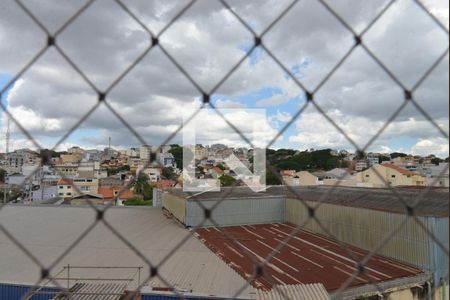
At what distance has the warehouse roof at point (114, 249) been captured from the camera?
4598 mm

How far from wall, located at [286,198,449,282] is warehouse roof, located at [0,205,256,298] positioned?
8.12ft

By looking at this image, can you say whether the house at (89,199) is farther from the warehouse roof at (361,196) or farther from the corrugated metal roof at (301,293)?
the corrugated metal roof at (301,293)

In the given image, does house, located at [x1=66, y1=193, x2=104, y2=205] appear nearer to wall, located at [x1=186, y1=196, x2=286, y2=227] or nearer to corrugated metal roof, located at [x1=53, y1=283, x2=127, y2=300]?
corrugated metal roof, located at [x1=53, y1=283, x2=127, y2=300]

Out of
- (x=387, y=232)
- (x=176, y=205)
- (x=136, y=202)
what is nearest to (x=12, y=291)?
(x=387, y=232)

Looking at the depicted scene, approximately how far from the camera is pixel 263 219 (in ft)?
32.3

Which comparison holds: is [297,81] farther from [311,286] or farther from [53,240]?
[53,240]

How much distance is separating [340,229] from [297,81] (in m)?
7.03

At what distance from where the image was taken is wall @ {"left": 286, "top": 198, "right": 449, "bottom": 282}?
17.2 ft

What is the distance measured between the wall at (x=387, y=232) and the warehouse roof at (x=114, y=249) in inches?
97.5

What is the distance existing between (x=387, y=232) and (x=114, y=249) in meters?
4.60

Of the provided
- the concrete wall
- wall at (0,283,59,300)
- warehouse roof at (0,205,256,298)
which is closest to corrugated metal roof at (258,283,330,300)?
warehouse roof at (0,205,256,298)

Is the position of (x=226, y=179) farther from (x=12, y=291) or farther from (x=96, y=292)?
(x=96, y=292)

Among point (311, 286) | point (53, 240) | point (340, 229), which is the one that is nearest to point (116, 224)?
point (53, 240)

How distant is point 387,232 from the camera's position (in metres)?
6.05
